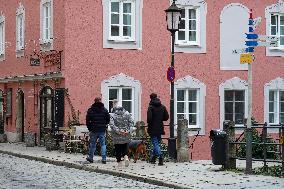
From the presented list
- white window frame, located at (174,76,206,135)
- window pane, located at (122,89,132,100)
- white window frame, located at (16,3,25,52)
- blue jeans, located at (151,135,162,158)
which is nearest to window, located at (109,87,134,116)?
window pane, located at (122,89,132,100)

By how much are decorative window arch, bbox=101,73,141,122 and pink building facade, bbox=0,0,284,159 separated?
4 cm

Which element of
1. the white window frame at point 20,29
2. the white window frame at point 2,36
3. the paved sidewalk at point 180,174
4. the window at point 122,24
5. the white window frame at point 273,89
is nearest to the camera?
the paved sidewalk at point 180,174

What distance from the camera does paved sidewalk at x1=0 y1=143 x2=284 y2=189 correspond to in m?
14.0

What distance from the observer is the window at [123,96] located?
2612 cm

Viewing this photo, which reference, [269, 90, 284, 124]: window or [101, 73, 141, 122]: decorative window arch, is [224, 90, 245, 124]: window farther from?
[101, 73, 141, 122]: decorative window arch

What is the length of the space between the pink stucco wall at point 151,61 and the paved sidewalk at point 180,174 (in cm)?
444

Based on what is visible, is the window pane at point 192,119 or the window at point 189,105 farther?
the window pane at point 192,119

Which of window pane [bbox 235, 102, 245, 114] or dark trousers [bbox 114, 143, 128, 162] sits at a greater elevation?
window pane [bbox 235, 102, 245, 114]

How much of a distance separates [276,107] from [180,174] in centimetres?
1391

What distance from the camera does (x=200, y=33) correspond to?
90.9 feet

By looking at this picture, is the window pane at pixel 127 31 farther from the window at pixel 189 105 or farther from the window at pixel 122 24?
the window at pixel 189 105

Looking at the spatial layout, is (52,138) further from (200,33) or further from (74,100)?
(200,33)

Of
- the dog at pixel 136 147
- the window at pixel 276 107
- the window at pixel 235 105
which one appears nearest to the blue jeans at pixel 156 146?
the dog at pixel 136 147

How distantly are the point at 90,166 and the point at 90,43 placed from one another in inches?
320
